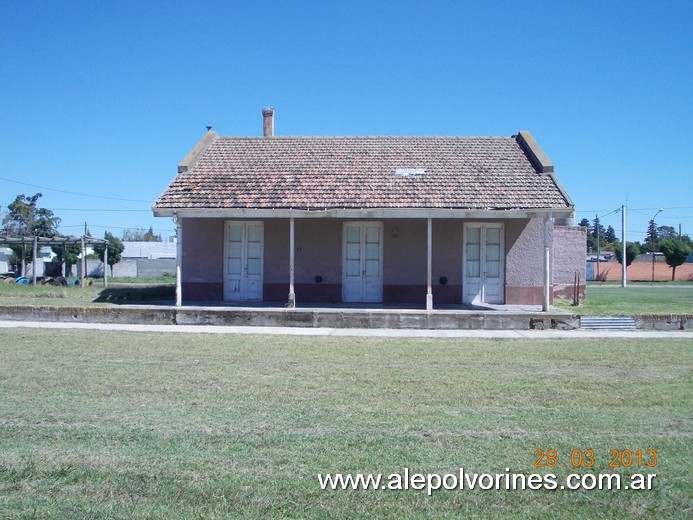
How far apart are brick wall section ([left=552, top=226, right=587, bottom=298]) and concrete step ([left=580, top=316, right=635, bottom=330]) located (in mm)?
6105

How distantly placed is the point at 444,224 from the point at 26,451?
561 inches

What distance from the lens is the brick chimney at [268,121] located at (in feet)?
71.9

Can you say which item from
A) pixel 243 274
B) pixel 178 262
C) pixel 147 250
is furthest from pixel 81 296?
pixel 147 250

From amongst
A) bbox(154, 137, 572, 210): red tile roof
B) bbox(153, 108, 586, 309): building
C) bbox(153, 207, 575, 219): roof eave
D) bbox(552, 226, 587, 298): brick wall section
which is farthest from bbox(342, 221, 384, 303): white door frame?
bbox(552, 226, 587, 298): brick wall section

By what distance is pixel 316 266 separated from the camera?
18.2 m

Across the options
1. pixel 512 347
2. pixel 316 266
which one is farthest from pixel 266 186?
pixel 512 347

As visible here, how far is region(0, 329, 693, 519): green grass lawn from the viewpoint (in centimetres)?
419

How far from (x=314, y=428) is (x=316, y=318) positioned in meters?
8.38

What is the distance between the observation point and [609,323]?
13.9 metres

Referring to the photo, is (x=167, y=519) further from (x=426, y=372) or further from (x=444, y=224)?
(x=444, y=224)
